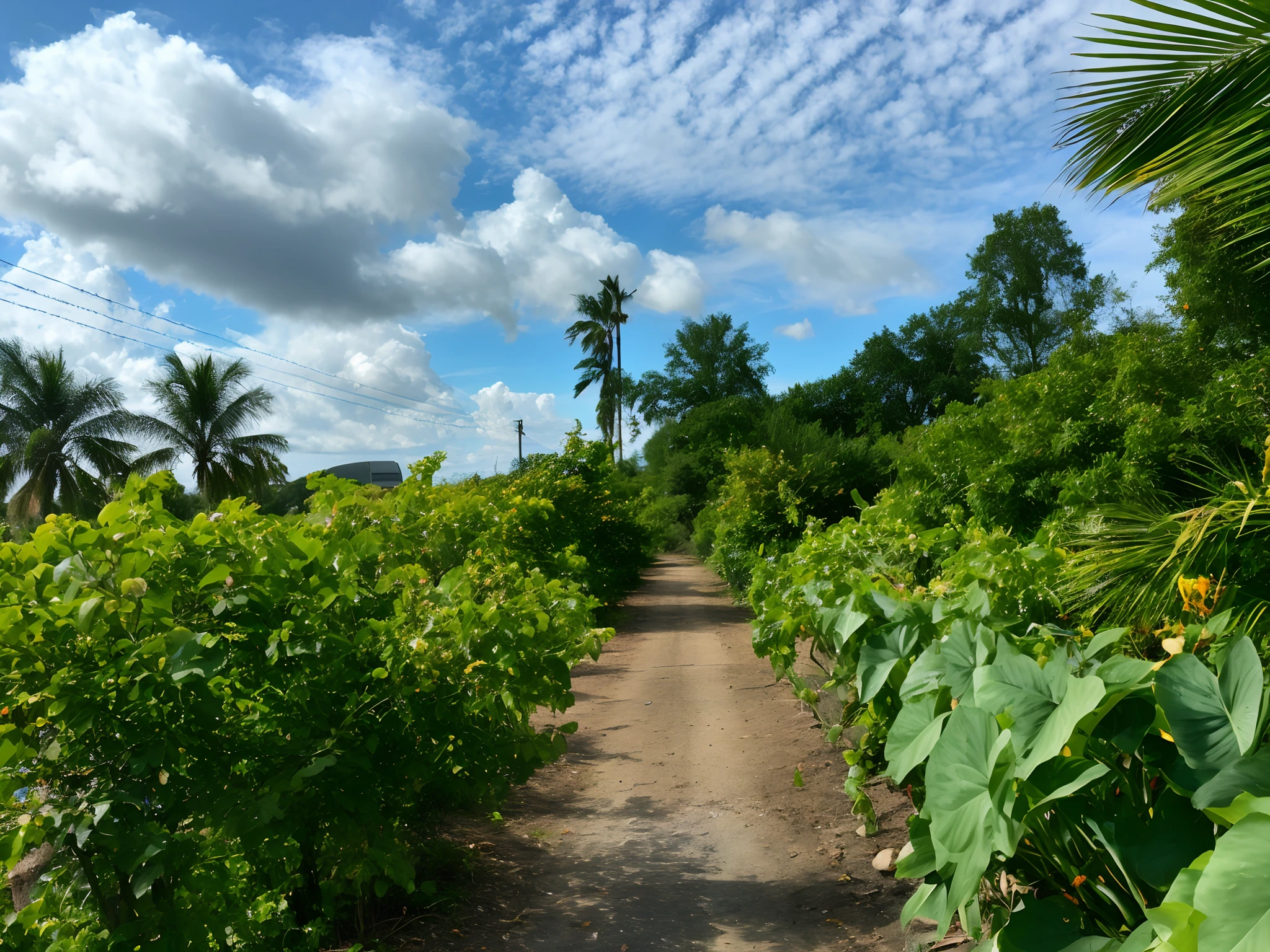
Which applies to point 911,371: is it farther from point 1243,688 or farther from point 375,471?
point 1243,688

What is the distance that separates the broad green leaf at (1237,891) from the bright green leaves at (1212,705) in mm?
336

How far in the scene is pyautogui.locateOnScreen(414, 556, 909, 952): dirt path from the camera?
3.30 m

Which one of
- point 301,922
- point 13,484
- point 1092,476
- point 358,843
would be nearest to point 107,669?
point 358,843

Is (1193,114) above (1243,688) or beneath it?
above

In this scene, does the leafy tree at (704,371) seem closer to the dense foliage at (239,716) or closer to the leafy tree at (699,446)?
the leafy tree at (699,446)

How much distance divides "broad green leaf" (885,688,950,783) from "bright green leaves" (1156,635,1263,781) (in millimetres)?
515

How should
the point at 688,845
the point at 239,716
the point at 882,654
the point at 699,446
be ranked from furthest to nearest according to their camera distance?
the point at 699,446 → the point at 688,845 → the point at 239,716 → the point at 882,654

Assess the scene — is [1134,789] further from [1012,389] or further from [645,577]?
[645,577]

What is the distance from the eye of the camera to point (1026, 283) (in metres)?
29.9

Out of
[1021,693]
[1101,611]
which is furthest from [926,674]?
[1101,611]

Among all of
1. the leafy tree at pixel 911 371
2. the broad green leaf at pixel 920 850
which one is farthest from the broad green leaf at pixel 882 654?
the leafy tree at pixel 911 371

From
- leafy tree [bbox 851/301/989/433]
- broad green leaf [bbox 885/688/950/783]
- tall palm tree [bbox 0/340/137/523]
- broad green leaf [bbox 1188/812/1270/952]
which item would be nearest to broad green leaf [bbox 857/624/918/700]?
broad green leaf [bbox 885/688/950/783]

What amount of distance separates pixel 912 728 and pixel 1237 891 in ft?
3.32

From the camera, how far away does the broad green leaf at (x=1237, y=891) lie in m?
1.04
